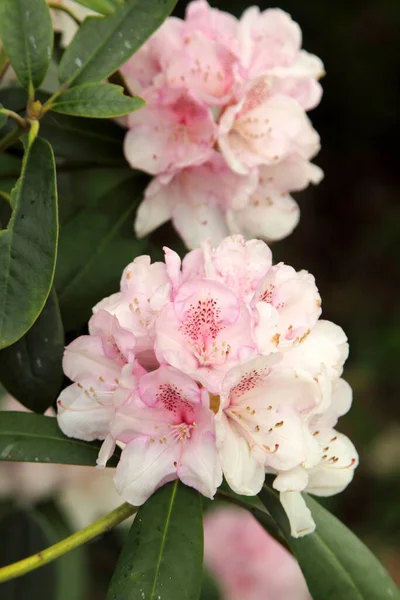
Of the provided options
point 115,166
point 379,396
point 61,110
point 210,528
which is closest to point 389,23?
point 379,396

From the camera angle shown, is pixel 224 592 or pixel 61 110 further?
pixel 224 592

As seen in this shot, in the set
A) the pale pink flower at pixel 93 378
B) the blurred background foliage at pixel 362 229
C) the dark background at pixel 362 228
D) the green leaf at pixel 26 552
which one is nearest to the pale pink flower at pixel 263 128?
the pale pink flower at pixel 93 378

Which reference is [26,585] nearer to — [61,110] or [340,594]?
[340,594]

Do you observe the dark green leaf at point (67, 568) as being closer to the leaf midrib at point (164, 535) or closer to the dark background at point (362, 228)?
the leaf midrib at point (164, 535)

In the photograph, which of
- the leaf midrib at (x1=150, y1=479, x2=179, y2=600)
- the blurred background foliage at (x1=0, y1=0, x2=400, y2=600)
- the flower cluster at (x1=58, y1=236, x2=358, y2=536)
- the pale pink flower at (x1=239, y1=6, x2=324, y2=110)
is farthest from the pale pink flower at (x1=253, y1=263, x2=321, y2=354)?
the blurred background foliage at (x1=0, y1=0, x2=400, y2=600)

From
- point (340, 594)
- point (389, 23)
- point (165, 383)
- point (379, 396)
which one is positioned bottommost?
point (379, 396)

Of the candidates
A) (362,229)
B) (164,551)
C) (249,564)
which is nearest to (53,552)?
(164,551)

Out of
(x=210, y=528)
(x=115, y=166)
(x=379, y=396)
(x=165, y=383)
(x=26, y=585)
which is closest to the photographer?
(x=165, y=383)

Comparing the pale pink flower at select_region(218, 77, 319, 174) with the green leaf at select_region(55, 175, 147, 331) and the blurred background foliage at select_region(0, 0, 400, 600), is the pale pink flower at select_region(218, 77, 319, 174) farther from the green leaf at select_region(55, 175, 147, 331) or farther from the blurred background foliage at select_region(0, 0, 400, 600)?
the blurred background foliage at select_region(0, 0, 400, 600)
